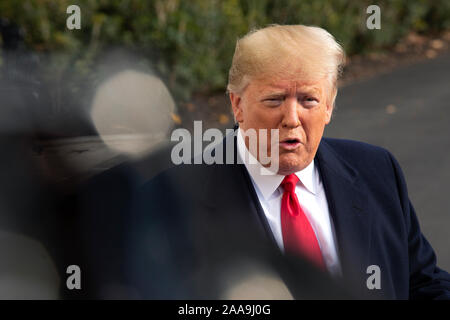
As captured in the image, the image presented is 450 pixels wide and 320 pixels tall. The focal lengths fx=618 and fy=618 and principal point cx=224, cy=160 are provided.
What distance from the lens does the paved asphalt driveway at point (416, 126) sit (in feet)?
18.2

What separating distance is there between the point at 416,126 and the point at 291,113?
251 inches

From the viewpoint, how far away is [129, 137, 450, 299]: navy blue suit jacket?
1.50 meters

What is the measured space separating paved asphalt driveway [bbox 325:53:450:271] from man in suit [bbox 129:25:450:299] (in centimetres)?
312

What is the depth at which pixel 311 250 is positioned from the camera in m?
1.61

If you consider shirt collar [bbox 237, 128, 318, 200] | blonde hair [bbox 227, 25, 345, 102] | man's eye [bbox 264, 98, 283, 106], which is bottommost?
shirt collar [bbox 237, 128, 318, 200]


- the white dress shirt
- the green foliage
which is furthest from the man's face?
the green foliage

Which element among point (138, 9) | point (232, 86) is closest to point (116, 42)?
point (138, 9)

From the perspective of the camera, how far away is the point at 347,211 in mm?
1667

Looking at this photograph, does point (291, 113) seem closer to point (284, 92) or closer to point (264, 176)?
point (284, 92)

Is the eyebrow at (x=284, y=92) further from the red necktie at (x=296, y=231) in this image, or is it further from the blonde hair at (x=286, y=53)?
the red necktie at (x=296, y=231)

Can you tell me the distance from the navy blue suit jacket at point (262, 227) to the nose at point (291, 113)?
247 millimetres

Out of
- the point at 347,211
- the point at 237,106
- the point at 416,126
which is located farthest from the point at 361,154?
the point at 416,126

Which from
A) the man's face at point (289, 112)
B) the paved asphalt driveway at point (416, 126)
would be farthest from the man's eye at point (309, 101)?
the paved asphalt driveway at point (416, 126)

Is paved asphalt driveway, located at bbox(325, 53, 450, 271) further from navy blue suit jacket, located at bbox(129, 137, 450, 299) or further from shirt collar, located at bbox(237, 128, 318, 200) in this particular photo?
shirt collar, located at bbox(237, 128, 318, 200)
